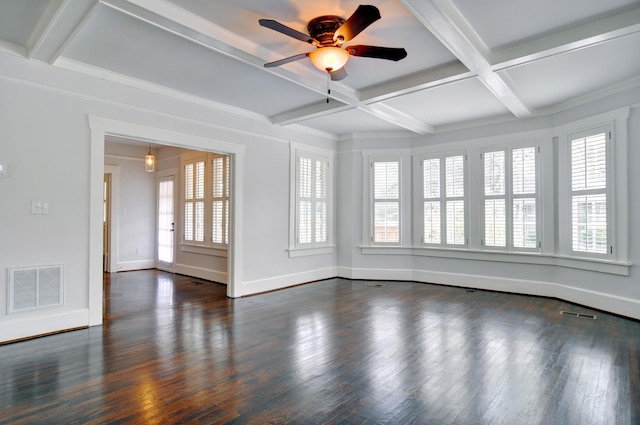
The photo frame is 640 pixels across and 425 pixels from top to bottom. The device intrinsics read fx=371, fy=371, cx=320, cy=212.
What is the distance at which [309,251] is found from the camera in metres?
6.92

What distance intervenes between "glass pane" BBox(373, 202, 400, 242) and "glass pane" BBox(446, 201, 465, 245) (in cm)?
96

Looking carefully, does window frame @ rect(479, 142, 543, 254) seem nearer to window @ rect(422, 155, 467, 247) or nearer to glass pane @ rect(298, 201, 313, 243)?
window @ rect(422, 155, 467, 247)

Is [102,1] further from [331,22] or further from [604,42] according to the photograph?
[604,42]

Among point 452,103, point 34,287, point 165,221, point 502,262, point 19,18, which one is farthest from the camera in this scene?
point 165,221

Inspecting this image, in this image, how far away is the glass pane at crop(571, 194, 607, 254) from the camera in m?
4.90

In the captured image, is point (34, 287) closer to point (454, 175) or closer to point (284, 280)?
point (284, 280)

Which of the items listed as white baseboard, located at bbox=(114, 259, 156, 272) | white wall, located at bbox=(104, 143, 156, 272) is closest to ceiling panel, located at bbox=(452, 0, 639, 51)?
white wall, located at bbox=(104, 143, 156, 272)

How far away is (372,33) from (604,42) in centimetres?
213

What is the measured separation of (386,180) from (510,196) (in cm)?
219

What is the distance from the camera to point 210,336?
3848 millimetres

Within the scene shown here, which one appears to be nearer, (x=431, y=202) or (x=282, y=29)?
(x=282, y=29)

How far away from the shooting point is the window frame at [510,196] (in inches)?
227

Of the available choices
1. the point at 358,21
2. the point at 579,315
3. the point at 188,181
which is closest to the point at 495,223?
the point at 579,315

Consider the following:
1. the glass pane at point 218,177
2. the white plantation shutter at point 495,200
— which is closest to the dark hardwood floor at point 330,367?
the white plantation shutter at point 495,200
